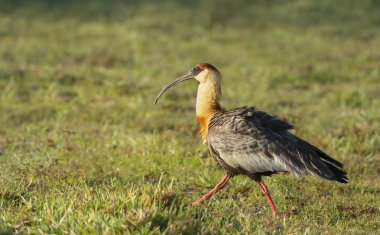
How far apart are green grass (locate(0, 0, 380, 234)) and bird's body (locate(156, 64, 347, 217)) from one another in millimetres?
374

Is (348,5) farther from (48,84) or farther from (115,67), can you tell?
(48,84)

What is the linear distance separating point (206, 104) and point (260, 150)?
1071mm

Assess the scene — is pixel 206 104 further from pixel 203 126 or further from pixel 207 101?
pixel 203 126

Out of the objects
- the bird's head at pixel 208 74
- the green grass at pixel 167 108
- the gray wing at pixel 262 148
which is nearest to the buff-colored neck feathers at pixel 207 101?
the bird's head at pixel 208 74

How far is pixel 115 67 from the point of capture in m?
13.9

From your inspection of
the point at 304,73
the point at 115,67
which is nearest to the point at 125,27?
the point at 115,67

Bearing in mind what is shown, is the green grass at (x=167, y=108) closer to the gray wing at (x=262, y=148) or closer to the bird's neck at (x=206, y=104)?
the gray wing at (x=262, y=148)

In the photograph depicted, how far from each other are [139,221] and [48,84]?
7.57 m

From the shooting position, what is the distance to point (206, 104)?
291 inches

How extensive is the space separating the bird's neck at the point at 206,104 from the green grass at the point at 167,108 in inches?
23.3

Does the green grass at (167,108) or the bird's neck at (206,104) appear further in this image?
the bird's neck at (206,104)

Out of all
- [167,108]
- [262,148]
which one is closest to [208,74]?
[262,148]

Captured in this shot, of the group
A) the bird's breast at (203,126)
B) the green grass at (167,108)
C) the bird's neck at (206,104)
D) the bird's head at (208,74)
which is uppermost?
the bird's head at (208,74)

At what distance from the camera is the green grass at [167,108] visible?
5.75 metres
